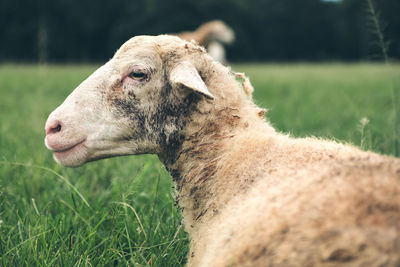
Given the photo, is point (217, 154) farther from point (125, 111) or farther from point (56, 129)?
point (56, 129)

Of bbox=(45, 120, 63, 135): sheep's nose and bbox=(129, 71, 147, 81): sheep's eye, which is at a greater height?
bbox=(129, 71, 147, 81): sheep's eye

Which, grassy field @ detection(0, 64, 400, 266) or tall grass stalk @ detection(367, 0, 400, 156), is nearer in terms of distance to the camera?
grassy field @ detection(0, 64, 400, 266)

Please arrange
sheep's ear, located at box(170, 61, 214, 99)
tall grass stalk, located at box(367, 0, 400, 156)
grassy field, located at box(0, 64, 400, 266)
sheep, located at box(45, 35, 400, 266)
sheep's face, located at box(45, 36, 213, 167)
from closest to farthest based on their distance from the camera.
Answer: sheep, located at box(45, 35, 400, 266) → sheep's ear, located at box(170, 61, 214, 99) → grassy field, located at box(0, 64, 400, 266) → sheep's face, located at box(45, 36, 213, 167) → tall grass stalk, located at box(367, 0, 400, 156)

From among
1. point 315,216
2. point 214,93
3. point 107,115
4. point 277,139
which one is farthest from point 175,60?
point 315,216

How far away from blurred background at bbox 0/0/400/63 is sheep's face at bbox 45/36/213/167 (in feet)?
88.5

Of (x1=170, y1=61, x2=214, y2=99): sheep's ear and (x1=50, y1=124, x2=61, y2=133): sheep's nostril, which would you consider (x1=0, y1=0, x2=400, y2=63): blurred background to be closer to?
(x1=170, y1=61, x2=214, y2=99): sheep's ear

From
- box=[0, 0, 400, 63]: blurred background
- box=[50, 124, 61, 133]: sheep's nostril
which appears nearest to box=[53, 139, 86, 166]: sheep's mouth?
box=[50, 124, 61, 133]: sheep's nostril

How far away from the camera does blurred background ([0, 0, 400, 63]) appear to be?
34812 millimetres

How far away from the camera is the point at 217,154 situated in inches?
95.6

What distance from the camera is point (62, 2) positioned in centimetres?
3634

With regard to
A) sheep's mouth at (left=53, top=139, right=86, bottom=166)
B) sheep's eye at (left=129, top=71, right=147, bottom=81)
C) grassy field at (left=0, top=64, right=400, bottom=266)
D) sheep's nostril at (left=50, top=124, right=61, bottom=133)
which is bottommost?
grassy field at (left=0, top=64, right=400, bottom=266)

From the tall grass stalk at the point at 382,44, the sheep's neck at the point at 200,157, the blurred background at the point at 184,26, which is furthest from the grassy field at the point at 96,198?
the blurred background at the point at 184,26

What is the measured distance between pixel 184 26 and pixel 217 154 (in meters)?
39.3

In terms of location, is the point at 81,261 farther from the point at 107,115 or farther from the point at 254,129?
the point at 254,129
